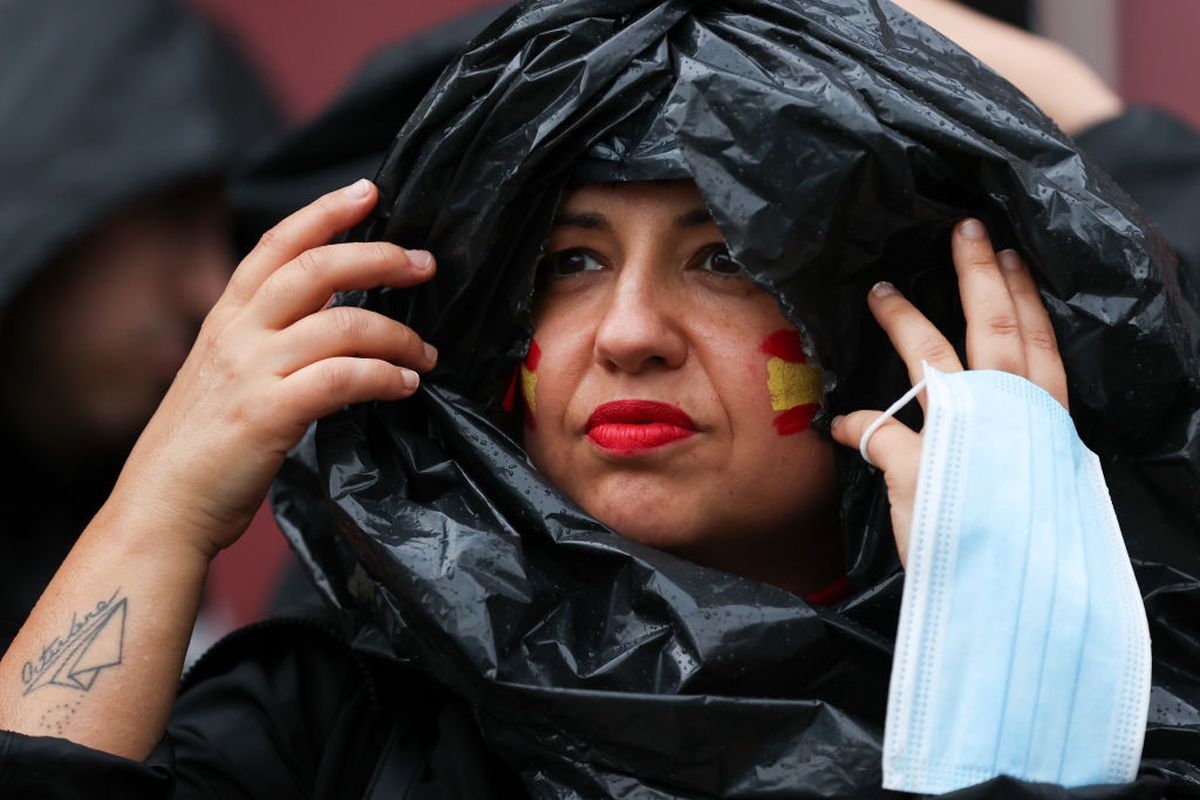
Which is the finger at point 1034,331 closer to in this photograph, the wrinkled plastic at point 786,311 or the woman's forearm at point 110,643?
the wrinkled plastic at point 786,311

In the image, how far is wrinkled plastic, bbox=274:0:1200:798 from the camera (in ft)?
7.09

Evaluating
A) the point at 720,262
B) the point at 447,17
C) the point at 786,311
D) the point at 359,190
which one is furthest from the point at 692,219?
the point at 447,17

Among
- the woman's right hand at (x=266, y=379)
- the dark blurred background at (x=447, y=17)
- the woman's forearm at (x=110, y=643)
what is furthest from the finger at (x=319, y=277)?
the dark blurred background at (x=447, y=17)

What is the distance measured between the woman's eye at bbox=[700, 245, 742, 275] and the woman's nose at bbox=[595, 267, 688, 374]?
2.6 inches

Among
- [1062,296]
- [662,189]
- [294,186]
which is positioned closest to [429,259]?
[662,189]

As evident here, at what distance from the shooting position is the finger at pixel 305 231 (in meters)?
2.40

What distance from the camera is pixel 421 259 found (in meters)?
2.41

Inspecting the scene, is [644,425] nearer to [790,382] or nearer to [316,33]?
[790,382]

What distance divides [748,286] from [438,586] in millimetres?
566

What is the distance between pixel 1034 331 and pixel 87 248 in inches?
94.1

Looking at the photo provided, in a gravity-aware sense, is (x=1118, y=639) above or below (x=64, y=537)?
above

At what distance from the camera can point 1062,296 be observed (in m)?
2.23

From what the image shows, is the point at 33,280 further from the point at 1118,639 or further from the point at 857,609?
the point at 1118,639

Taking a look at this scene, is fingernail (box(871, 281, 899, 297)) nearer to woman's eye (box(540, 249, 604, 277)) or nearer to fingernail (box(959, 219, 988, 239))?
fingernail (box(959, 219, 988, 239))
